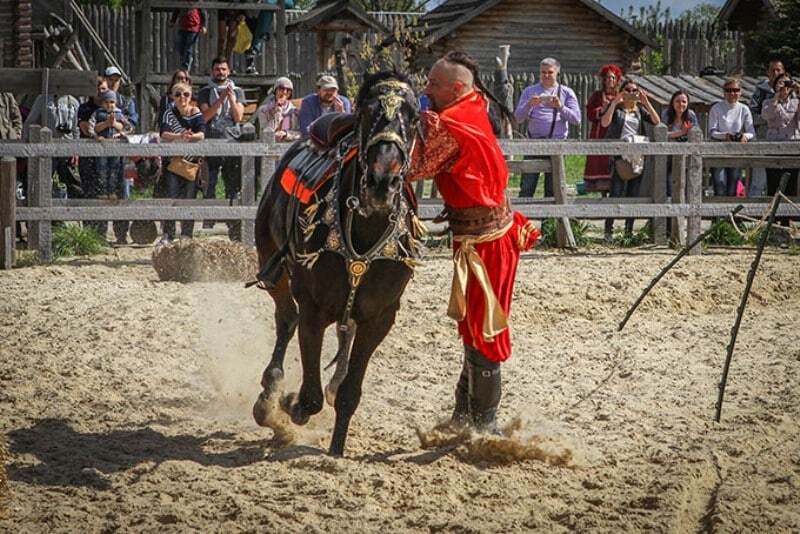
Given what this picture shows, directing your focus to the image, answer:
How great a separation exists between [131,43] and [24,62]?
31.0ft

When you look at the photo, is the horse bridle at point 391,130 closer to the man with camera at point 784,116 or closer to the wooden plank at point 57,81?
the wooden plank at point 57,81

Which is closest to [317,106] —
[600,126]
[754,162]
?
[600,126]

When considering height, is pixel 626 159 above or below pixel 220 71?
below

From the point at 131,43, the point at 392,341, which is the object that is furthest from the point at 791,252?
the point at 131,43

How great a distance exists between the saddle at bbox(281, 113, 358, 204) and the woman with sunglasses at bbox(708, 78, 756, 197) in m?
9.25

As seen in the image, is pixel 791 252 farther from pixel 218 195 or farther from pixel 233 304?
pixel 218 195

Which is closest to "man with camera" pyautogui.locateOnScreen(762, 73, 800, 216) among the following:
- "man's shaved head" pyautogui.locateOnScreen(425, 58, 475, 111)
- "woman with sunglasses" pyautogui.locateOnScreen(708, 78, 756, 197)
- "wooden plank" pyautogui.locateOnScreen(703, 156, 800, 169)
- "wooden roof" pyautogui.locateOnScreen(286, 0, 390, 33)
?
"woman with sunglasses" pyautogui.locateOnScreen(708, 78, 756, 197)

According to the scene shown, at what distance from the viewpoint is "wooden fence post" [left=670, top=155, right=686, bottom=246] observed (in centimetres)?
1409

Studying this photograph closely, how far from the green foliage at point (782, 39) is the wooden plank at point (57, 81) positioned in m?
18.9

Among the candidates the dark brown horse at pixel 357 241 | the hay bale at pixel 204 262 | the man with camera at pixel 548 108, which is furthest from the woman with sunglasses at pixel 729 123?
the dark brown horse at pixel 357 241

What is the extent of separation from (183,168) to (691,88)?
15464mm

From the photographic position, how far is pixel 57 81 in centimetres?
1496

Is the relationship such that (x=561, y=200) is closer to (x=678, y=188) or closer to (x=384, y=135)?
(x=678, y=188)

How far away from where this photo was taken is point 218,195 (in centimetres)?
1898
